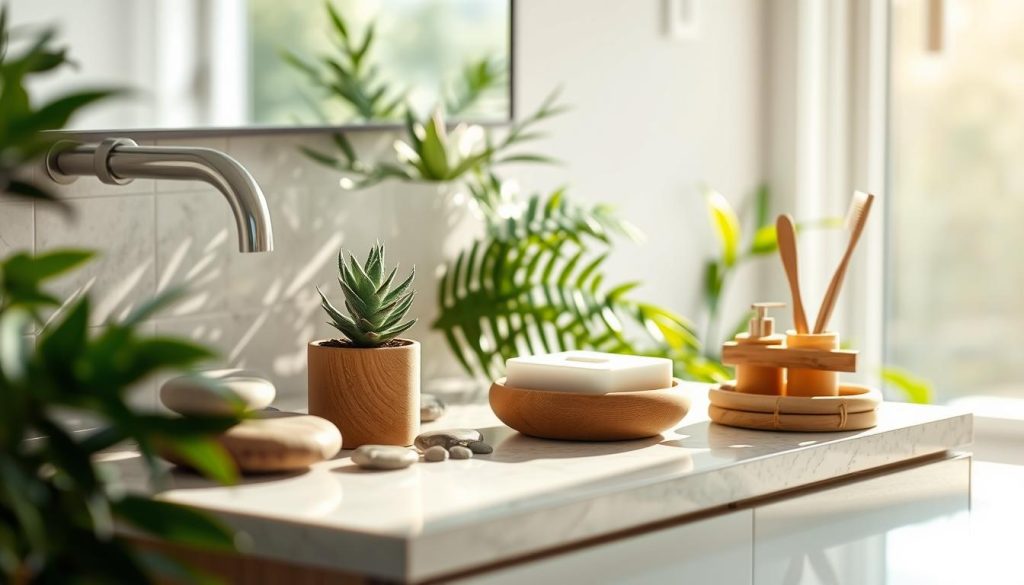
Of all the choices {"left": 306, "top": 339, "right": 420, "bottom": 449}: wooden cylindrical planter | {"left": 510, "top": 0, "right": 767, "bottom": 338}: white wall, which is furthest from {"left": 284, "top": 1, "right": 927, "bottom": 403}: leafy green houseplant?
{"left": 306, "top": 339, "right": 420, "bottom": 449}: wooden cylindrical planter

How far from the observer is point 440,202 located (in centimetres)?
225

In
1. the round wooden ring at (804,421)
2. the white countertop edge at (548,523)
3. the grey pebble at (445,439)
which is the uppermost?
the round wooden ring at (804,421)

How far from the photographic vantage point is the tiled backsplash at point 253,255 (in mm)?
1793

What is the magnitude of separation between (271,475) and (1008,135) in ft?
6.34

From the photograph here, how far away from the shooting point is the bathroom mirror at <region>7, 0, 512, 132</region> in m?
1.73

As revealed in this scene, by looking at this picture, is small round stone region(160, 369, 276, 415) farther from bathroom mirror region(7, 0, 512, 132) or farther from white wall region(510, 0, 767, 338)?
white wall region(510, 0, 767, 338)

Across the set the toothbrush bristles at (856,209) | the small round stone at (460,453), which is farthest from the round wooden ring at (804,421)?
the small round stone at (460,453)

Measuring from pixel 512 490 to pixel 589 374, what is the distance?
0.28 meters

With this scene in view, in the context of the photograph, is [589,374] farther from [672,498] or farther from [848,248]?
[848,248]

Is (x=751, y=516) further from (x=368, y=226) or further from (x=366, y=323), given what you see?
(x=368, y=226)

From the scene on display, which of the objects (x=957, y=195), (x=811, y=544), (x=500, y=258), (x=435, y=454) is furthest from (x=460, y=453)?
(x=957, y=195)

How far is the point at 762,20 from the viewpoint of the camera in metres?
3.00

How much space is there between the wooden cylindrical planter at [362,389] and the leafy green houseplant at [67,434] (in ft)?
1.86

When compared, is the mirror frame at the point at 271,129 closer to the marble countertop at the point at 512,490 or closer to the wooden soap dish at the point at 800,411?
the marble countertop at the point at 512,490
